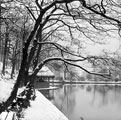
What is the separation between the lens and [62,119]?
33.0ft

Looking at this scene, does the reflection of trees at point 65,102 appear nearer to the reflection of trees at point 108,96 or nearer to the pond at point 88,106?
the pond at point 88,106

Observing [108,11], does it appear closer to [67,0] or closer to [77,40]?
[67,0]

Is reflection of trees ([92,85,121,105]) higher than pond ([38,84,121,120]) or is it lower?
lower

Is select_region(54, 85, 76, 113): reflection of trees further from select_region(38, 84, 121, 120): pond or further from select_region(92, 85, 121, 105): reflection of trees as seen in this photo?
select_region(92, 85, 121, 105): reflection of trees

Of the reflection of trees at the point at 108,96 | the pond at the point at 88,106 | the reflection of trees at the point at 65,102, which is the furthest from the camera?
the reflection of trees at the point at 108,96

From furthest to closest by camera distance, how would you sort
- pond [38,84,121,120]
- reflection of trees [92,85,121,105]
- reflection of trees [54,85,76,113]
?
1. reflection of trees [92,85,121,105]
2. reflection of trees [54,85,76,113]
3. pond [38,84,121,120]

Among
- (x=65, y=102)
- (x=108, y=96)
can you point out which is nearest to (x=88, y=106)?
(x=65, y=102)

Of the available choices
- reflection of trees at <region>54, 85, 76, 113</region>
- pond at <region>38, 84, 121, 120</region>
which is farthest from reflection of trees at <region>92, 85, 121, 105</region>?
reflection of trees at <region>54, 85, 76, 113</region>

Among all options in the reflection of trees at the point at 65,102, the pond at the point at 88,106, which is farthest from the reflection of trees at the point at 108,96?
the reflection of trees at the point at 65,102

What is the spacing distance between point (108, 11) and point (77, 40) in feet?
13.8

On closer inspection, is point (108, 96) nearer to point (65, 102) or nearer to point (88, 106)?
point (65, 102)

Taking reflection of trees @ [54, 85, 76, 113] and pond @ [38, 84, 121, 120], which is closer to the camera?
pond @ [38, 84, 121, 120]

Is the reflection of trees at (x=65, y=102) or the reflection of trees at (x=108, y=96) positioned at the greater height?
the reflection of trees at (x=65, y=102)

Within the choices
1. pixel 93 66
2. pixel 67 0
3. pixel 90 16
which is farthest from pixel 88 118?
pixel 67 0
